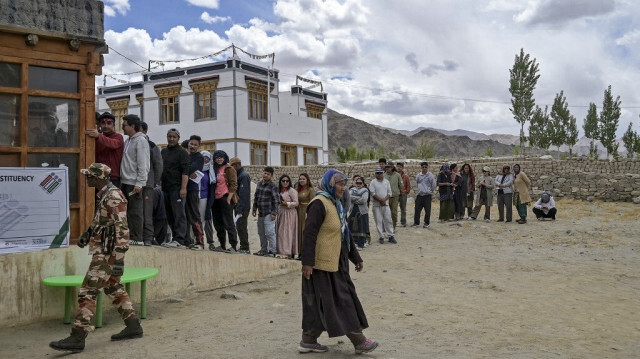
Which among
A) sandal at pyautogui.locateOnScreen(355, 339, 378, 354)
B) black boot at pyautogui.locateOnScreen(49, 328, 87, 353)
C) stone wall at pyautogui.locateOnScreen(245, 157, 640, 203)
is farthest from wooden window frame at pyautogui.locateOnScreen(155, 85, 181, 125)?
sandal at pyautogui.locateOnScreen(355, 339, 378, 354)

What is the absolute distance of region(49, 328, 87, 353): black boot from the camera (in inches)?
181

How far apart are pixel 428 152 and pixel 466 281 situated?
31333 mm

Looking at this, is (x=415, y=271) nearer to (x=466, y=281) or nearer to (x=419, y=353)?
(x=466, y=281)

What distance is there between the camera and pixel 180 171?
7.59 m

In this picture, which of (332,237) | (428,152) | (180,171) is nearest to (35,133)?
(180,171)

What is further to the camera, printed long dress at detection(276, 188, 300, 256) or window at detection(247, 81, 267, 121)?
window at detection(247, 81, 267, 121)

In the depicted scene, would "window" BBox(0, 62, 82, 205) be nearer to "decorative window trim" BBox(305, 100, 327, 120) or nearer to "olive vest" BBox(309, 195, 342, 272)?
"olive vest" BBox(309, 195, 342, 272)

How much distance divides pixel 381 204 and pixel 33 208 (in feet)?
23.5

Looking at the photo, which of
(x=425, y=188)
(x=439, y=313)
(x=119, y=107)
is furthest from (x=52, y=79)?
(x=119, y=107)

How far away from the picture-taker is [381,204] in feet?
38.1

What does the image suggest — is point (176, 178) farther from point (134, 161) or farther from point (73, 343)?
point (73, 343)

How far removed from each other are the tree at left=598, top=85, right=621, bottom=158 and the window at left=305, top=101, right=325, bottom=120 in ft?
66.1

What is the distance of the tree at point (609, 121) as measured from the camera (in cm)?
3828

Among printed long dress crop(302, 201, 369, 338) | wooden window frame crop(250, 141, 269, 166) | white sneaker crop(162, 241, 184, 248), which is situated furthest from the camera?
wooden window frame crop(250, 141, 269, 166)
